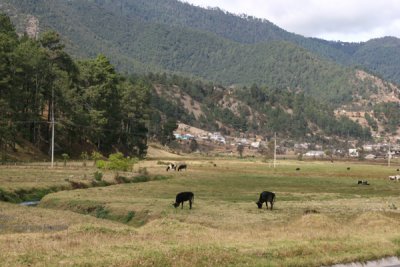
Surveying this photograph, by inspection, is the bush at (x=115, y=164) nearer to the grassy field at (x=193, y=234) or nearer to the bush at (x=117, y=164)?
the bush at (x=117, y=164)

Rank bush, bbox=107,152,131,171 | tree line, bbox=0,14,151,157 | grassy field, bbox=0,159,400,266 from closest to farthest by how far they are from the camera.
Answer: grassy field, bbox=0,159,400,266 < bush, bbox=107,152,131,171 < tree line, bbox=0,14,151,157

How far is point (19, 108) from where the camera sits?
10006 centimetres

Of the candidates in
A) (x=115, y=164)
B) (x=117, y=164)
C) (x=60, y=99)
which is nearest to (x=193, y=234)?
(x=115, y=164)

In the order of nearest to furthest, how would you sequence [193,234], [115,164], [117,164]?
[193,234]
[115,164]
[117,164]

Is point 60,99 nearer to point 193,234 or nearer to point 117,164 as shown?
point 117,164

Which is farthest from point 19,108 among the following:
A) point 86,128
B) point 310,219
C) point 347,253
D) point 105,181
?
point 347,253

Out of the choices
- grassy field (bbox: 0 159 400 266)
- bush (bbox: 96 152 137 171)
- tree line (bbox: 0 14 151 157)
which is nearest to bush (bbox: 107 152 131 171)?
bush (bbox: 96 152 137 171)

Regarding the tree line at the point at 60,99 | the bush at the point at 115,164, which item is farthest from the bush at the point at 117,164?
the tree line at the point at 60,99

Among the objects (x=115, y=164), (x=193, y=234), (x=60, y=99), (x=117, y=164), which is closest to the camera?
(x=193, y=234)

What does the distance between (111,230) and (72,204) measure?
62.7ft

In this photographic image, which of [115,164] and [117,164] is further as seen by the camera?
[117,164]

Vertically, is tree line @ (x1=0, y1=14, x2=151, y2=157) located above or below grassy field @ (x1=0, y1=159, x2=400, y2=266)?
above

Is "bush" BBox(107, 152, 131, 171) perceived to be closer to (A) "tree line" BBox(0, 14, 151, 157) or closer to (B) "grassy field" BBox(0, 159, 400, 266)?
(A) "tree line" BBox(0, 14, 151, 157)

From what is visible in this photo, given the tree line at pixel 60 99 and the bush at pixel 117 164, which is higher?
the tree line at pixel 60 99
